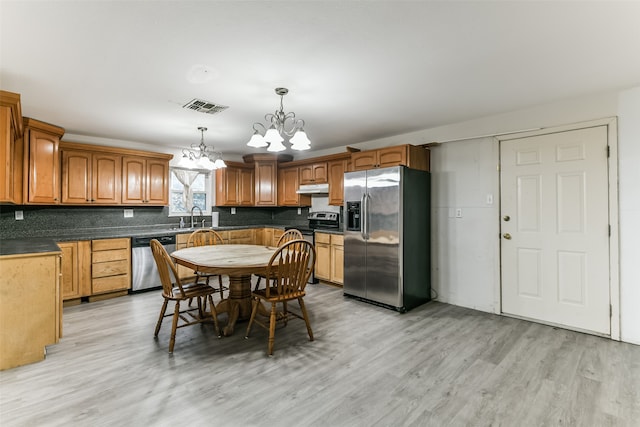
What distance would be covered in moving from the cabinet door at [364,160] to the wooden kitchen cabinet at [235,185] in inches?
99.3

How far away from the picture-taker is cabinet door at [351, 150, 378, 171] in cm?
417

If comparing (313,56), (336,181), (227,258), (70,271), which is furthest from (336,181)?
(70,271)

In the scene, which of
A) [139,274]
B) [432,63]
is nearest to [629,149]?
[432,63]

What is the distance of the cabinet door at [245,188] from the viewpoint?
236 inches

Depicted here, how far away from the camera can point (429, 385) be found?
7.05ft

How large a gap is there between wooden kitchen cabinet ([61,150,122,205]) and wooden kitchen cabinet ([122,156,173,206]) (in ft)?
0.30

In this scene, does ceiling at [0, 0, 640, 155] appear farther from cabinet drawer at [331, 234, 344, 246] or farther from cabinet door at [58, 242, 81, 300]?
cabinet drawer at [331, 234, 344, 246]

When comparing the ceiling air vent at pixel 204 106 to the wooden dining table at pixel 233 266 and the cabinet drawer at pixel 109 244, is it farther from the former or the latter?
the cabinet drawer at pixel 109 244

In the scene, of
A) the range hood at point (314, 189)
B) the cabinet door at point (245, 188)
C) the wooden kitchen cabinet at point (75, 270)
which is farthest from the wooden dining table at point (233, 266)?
the cabinet door at point (245, 188)

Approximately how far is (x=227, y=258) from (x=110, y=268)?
2.31m

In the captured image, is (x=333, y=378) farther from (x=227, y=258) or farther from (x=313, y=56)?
(x=313, y=56)

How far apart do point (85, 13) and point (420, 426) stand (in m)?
3.04

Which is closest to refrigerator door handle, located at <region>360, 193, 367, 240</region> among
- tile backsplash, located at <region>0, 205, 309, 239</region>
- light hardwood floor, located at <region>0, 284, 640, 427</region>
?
light hardwood floor, located at <region>0, 284, 640, 427</region>

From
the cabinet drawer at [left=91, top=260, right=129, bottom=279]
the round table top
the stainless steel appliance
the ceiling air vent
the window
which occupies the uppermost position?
the ceiling air vent
